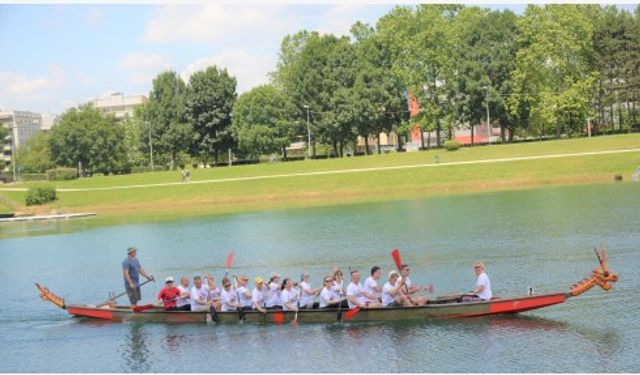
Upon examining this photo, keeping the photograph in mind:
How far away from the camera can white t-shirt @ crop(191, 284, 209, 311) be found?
2623cm

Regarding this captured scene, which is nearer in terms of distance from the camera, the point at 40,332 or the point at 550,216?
the point at 40,332

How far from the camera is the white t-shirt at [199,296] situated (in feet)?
86.1

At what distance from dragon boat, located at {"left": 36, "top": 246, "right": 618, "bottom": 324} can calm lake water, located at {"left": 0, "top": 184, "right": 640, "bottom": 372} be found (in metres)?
0.37

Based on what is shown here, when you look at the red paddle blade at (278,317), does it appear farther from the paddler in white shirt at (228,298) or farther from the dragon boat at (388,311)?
the paddler in white shirt at (228,298)

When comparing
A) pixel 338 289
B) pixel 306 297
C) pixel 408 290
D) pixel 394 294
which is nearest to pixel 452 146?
pixel 306 297

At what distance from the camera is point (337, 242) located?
41.6 meters

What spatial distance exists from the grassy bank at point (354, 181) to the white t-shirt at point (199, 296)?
40.3m

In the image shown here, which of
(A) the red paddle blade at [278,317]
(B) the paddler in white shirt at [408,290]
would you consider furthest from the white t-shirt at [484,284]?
(A) the red paddle blade at [278,317]

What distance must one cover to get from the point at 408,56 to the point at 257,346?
266ft

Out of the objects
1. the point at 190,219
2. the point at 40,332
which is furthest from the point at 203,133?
the point at 40,332

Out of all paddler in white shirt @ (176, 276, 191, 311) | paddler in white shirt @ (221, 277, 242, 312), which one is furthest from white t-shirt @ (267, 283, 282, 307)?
paddler in white shirt @ (176, 276, 191, 311)

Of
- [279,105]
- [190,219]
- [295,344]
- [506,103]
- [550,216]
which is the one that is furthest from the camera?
[279,105]

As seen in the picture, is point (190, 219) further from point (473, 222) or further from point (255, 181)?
point (473, 222)

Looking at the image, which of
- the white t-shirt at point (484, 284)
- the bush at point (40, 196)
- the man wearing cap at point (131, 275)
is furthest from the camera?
the bush at point (40, 196)
